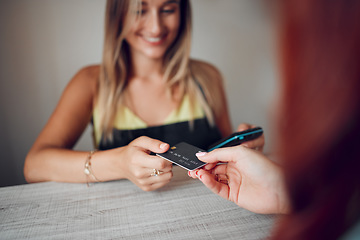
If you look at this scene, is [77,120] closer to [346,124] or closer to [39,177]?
[39,177]

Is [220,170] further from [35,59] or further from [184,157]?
[35,59]

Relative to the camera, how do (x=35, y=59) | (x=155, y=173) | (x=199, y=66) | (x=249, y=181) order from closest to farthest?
(x=249, y=181) < (x=155, y=173) < (x=199, y=66) < (x=35, y=59)

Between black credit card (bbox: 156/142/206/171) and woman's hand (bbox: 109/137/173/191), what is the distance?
23 millimetres

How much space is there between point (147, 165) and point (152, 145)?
2.2 inches

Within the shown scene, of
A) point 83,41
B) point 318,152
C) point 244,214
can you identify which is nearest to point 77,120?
point 83,41

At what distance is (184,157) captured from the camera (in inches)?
29.7

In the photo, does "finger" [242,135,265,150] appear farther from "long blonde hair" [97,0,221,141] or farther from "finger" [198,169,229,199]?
"long blonde hair" [97,0,221,141]

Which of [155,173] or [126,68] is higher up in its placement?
[126,68]

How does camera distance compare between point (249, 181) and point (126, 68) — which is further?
point (126, 68)

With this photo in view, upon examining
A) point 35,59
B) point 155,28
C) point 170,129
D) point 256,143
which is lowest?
point 170,129

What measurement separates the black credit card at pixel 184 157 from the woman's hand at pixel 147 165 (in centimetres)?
2

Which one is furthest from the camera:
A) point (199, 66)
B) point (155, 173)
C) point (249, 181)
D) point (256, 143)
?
point (199, 66)

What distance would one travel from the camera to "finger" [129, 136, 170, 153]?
2.51 ft

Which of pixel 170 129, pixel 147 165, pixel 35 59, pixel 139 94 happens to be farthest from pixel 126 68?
pixel 147 165
